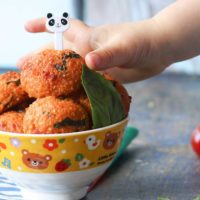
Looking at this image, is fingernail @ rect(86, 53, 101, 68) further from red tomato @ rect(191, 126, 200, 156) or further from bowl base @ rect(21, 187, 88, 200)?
red tomato @ rect(191, 126, 200, 156)

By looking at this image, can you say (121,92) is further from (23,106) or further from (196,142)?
(196,142)

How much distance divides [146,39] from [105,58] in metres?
0.17

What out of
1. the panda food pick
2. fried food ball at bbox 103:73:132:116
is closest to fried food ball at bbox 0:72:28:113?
the panda food pick

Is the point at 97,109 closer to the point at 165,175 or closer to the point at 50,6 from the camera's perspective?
the point at 165,175

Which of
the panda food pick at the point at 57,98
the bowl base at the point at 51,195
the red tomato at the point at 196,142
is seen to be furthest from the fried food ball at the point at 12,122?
the red tomato at the point at 196,142

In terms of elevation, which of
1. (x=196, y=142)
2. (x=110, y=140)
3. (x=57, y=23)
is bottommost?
(x=196, y=142)

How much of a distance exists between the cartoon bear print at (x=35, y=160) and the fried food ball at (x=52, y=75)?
0.07 metres

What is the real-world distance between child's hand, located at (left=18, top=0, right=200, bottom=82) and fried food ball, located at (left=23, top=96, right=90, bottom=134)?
0.16 meters

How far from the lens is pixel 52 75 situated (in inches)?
25.7

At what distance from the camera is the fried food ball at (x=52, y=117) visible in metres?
0.63

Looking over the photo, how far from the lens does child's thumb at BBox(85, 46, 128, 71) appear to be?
690 millimetres

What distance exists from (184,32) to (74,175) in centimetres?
37

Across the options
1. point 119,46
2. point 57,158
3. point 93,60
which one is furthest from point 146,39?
point 57,158

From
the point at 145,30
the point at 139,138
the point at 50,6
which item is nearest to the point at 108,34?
the point at 145,30
